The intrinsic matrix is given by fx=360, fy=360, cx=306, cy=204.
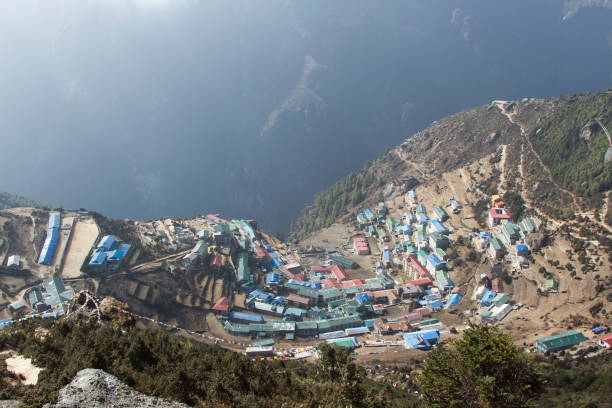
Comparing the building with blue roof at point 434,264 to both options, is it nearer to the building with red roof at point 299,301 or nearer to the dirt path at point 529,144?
the building with red roof at point 299,301

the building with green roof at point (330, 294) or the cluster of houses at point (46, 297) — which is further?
the building with green roof at point (330, 294)

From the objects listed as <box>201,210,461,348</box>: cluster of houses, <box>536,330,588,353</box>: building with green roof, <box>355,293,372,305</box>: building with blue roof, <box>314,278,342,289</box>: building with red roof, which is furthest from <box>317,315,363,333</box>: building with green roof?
<box>536,330,588,353</box>: building with green roof

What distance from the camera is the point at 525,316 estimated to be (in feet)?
118

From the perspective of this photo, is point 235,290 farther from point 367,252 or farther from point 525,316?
point 525,316

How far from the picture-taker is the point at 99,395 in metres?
9.57

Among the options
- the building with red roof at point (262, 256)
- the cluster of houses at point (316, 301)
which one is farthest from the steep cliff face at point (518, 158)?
the building with red roof at point (262, 256)

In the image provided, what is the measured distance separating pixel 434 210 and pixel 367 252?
524 inches

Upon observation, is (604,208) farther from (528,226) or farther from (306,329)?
(306,329)

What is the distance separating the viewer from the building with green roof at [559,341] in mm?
29438

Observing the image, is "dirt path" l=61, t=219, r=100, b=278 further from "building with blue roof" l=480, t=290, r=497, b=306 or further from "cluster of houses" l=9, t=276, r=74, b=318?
"building with blue roof" l=480, t=290, r=497, b=306

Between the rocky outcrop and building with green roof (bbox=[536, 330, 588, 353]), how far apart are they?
3065 centimetres

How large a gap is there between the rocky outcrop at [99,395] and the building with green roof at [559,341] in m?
30.7

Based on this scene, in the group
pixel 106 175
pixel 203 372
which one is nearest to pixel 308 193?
pixel 106 175

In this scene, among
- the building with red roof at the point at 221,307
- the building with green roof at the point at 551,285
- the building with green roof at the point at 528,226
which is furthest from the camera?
the building with green roof at the point at 528,226
